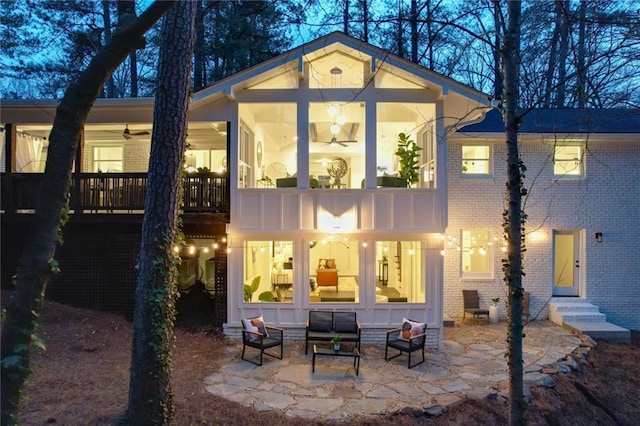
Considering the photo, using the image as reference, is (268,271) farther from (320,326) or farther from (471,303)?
(471,303)

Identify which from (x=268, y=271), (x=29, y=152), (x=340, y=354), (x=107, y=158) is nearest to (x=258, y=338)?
(x=340, y=354)

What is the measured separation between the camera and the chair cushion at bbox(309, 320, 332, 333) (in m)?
8.76

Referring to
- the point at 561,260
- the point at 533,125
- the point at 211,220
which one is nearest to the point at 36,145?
the point at 211,220

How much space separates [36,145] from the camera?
11594mm

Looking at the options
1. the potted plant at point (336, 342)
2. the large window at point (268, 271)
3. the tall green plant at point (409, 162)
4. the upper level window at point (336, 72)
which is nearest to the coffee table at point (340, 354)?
the potted plant at point (336, 342)

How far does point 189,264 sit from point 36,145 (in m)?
5.83

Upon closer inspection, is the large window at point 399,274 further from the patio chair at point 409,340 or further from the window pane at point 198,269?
the window pane at point 198,269

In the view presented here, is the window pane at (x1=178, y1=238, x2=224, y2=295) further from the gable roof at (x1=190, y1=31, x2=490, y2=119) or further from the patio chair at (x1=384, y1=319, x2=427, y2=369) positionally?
the patio chair at (x1=384, y1=319, x2=427, y2=369)

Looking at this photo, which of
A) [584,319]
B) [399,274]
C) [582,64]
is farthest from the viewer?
[584,319]

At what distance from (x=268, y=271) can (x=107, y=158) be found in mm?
8114

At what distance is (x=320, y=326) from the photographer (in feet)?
28.9

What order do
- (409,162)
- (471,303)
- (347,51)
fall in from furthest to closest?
(471,303), (409,162), (347,51)

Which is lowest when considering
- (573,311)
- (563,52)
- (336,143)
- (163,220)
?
(573,311)

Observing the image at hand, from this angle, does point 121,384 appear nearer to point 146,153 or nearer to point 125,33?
point 125,33
